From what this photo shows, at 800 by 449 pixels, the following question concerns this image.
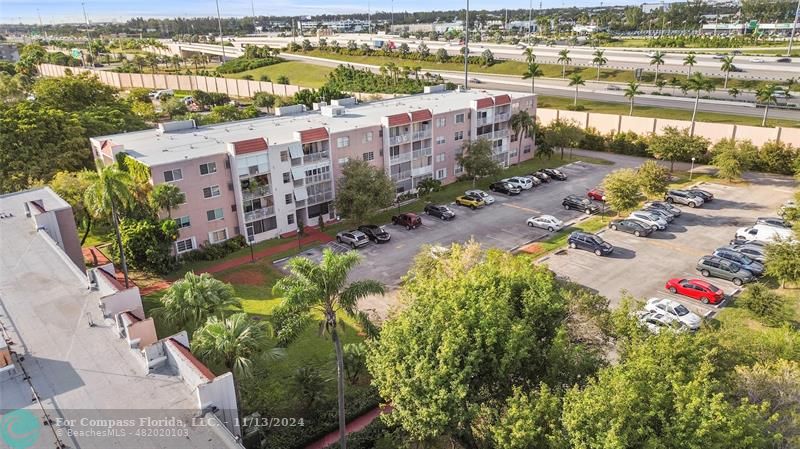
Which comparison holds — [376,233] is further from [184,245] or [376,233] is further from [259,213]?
[184,245]

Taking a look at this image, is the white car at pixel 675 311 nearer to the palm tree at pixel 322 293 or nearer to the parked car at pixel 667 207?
the parked car at pixel 667 207

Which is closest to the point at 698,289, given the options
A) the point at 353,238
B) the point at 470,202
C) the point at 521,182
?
the point at 470,202

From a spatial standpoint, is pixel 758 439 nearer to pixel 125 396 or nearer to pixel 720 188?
pixel 125 396

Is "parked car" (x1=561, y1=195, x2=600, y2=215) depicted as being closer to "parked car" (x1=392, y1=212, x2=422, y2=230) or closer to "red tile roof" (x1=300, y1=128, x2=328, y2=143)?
"parked car" (x1=392, y1=212, x2=422, y2=230)

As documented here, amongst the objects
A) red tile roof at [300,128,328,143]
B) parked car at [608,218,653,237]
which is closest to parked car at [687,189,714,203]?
parked car at [608,218,653,237]

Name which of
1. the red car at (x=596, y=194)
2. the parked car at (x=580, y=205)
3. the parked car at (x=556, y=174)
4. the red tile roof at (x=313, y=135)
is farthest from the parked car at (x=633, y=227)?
the red tile roof at (x=313, y=135)

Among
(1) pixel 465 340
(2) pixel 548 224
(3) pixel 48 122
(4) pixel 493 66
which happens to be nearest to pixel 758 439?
(1) pixel 465 340
